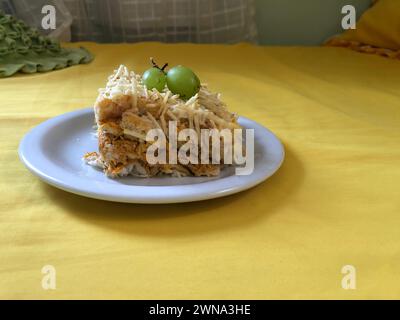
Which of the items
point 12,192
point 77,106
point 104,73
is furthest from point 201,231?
point 104,73

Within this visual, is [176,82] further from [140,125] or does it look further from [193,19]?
[193,19]

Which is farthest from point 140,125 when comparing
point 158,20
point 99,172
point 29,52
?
point 158,20

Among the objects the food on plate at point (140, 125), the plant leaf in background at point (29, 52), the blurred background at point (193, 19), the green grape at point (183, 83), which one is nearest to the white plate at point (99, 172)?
the food on plate at point (140, 125)

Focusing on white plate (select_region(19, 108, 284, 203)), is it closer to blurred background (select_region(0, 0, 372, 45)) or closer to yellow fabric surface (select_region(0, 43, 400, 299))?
yellow fabric surface (select_region(0, 43, 400, 299))

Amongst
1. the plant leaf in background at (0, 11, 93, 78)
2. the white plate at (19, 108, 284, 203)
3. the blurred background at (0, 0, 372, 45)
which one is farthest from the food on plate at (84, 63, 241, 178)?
the blurred background at (0, 0, 372, 45)

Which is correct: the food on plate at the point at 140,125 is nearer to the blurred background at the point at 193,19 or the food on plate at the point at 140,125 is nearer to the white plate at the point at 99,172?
the white plate at the point at 99,172
